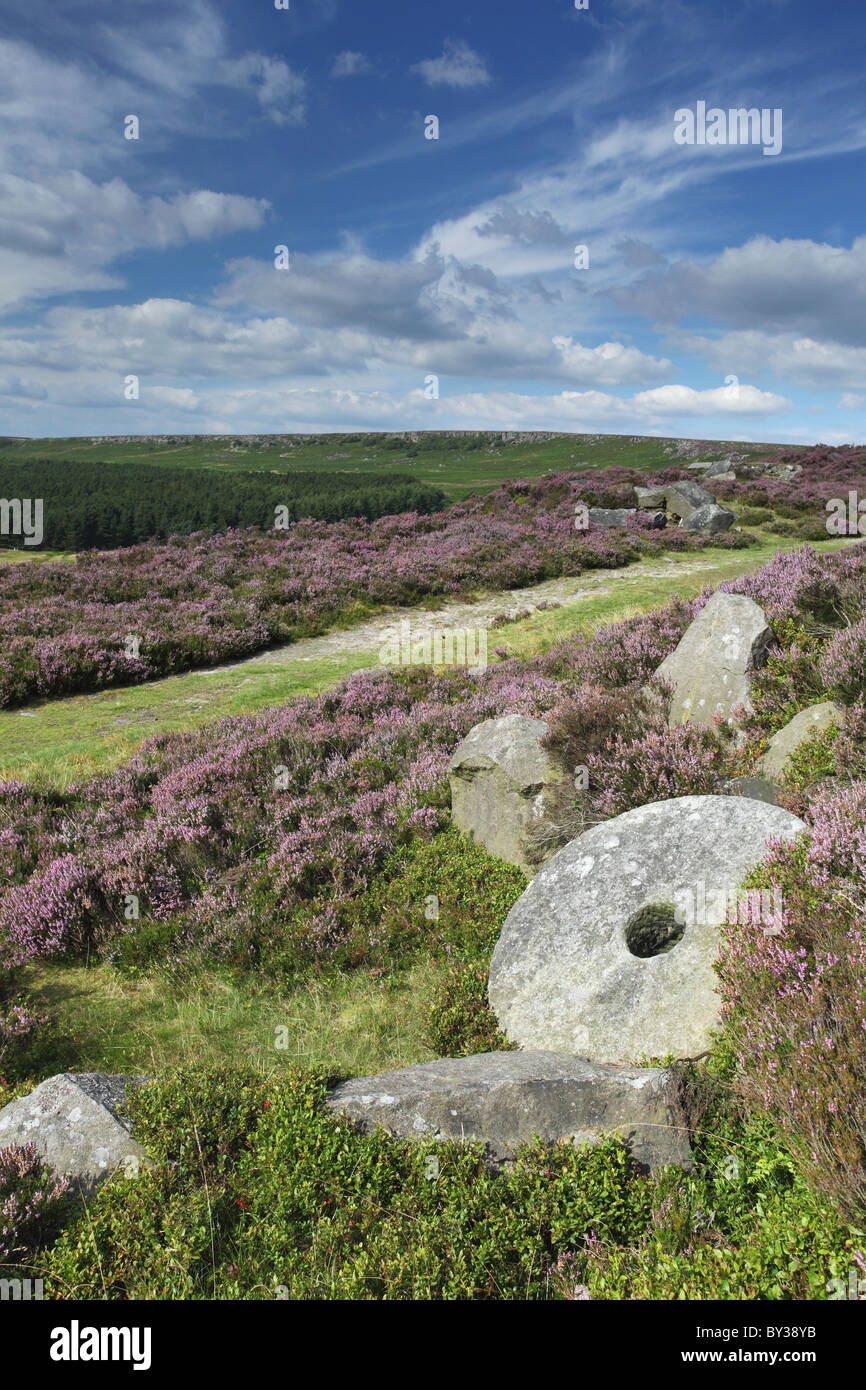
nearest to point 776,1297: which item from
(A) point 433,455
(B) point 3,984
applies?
(B) point 3,984

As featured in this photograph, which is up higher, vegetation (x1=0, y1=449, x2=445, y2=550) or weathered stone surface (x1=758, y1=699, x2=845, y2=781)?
vegetation (x1=0, y1=449, x2=445, y2=550)

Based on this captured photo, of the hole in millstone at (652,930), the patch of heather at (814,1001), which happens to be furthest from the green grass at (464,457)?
the patch of heather at (814,1001)

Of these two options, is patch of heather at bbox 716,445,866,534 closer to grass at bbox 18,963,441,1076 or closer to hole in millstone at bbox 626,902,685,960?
hole in millstone at bbox 626,902,685,960

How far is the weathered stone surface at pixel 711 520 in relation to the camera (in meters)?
26.6

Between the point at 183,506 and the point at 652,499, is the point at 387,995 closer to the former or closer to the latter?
the point at 652,499

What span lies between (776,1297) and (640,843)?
312cm

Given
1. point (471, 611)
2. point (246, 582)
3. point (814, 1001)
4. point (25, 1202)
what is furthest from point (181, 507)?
point (814, 1001)

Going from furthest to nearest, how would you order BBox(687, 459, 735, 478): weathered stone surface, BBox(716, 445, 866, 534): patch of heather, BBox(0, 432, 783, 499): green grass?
BBox(0, 432, 783, 499): green grass
BBox(687, 459, 735, 478): weathered stone surface
BBox(716, 445, 866, 534): patch of heather

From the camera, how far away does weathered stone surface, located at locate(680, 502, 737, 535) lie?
26562 millimetres

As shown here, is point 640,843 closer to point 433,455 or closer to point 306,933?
point 306,933

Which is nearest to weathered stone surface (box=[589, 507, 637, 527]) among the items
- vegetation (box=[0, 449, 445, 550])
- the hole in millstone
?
the hole in millstone

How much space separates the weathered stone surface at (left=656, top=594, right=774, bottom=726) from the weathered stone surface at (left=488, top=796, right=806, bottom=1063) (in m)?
2.48

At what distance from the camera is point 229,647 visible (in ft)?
53.0

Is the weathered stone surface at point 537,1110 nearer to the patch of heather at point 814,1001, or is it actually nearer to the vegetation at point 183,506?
the patch of heather at point 814,1001
